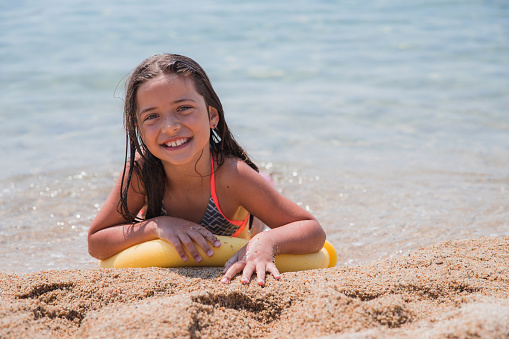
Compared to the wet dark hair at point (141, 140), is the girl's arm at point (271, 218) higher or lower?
lower

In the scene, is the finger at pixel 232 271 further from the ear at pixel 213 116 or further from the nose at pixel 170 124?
the ear at pixel 213 116

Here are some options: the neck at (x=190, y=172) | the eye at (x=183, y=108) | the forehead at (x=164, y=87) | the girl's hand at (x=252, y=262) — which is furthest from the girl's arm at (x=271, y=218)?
the forehead at (x=164, y=87)

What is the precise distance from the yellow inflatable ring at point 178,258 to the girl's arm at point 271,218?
0.05m

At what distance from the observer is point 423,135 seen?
6.17 meters

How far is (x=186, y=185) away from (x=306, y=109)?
4.25 m

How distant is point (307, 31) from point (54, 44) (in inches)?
211

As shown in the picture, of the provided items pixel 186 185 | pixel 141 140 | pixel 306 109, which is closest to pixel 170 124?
pixel 141 140

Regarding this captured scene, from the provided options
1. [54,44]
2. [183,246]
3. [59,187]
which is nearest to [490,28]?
[54,44]

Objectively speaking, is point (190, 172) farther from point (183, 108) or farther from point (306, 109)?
point (306, 109)

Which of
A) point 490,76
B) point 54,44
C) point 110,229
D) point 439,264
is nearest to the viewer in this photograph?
point 439,264

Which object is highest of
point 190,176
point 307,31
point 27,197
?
point 307,31

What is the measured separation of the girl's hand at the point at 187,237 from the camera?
2.71 m

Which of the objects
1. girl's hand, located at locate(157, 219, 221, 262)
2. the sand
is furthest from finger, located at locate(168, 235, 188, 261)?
the sand

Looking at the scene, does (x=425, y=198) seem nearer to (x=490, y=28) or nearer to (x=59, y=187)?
(x=59, y=187)
